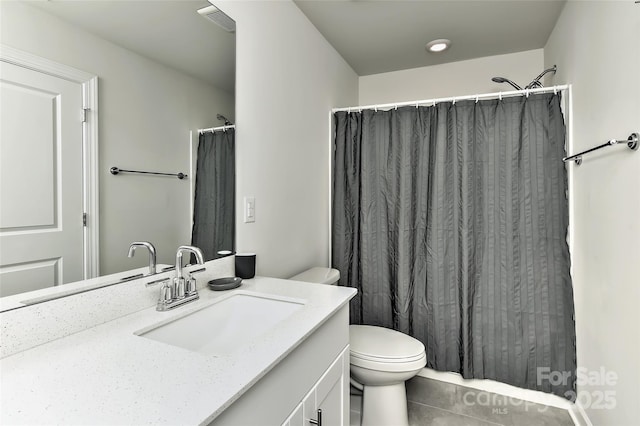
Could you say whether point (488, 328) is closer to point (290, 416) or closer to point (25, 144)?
point (290, 416)

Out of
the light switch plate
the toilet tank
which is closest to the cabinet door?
the toilet tank

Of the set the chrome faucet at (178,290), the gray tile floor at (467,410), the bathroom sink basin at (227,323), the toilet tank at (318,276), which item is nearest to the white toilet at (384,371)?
the gray tile floor at (467,410)

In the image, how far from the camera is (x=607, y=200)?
1.38 m

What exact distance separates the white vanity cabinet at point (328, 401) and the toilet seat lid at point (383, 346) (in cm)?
38

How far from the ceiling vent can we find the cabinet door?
145 centimetres

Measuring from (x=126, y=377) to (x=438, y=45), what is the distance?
8.61 feet

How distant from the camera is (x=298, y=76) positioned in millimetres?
1970

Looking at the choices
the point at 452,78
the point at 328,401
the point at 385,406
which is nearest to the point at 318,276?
the point at 385,406

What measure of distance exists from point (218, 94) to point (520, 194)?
1.78m

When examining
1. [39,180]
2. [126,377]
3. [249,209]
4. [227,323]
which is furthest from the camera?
[249,209]

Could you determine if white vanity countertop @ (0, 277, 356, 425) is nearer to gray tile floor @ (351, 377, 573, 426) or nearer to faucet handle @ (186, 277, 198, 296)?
faucet handle @ (186, 277, 198, 296)

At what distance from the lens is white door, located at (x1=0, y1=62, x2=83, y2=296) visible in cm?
74

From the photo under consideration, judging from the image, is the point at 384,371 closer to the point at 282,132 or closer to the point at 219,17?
the point at 282,132

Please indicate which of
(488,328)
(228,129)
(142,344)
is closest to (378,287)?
(488,328)
